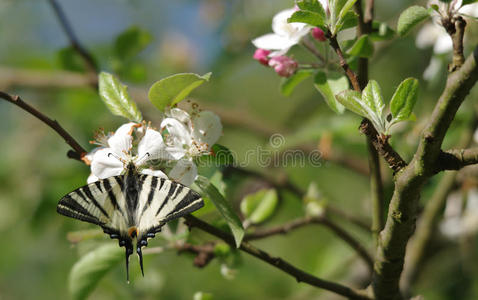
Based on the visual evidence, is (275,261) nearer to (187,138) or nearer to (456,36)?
(187,138)

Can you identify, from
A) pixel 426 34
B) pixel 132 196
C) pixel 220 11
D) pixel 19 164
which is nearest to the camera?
pixel 132 196

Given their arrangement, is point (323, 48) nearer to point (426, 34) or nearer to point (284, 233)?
point (284, 233)

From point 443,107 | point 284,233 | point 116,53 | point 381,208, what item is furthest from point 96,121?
point 443,107

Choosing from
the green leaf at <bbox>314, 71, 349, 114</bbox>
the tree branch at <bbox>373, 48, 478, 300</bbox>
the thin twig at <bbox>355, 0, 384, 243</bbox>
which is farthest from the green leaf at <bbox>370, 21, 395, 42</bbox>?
the tree branch at <bbox>373, 48, 478, 300</bbox>

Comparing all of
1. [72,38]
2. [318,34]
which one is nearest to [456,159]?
[318,34]

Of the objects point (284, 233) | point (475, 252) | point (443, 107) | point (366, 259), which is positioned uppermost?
point (443, 107)

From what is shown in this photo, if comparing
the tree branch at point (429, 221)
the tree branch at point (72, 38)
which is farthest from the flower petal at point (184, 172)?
the tree branch at point (72, 38)
